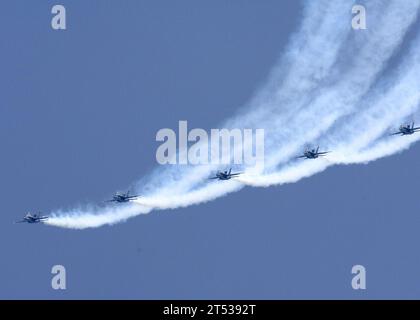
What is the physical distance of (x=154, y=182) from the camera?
314ft

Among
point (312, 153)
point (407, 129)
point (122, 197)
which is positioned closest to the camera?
point (407, 129)

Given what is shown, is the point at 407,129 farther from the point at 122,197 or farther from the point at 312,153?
the point at 122,197

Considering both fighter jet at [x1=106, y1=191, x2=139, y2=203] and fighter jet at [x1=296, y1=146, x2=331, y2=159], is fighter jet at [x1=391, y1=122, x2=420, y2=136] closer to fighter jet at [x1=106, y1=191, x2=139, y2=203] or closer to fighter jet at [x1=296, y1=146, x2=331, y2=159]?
fighter jet at [x1=296, y1=146, x2=331, y2=159]

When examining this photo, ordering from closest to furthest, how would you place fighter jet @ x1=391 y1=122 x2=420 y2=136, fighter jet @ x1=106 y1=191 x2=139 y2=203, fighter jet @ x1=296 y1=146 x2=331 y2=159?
1. fighter jet @ x1=391 y1=122 x2=420 y2=136
2. fighter jet @ x1=296 y1=146 x2=331 y2=159
3. fighter jet @ x1=106 y1=191 x2=139 y2=203

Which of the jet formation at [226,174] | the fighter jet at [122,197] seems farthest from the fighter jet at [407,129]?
the fighter jet at [122,197]

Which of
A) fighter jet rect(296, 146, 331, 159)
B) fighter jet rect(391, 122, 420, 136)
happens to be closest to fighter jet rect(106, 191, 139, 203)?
fighter jet rect(296, 146, 331, 159)

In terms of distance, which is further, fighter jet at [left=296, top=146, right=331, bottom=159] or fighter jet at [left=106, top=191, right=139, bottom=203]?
fighter jet at [left=106, top=191, right=139, bottom=203]

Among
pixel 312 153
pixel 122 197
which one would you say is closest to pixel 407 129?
pixel 312 153

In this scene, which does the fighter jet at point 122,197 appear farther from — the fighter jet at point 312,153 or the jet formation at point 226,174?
the fighter jet at point 312,153

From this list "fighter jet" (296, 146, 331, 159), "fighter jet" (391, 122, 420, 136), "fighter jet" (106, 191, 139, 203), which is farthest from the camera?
"fighter jet" (106, 191, 139, 203)
